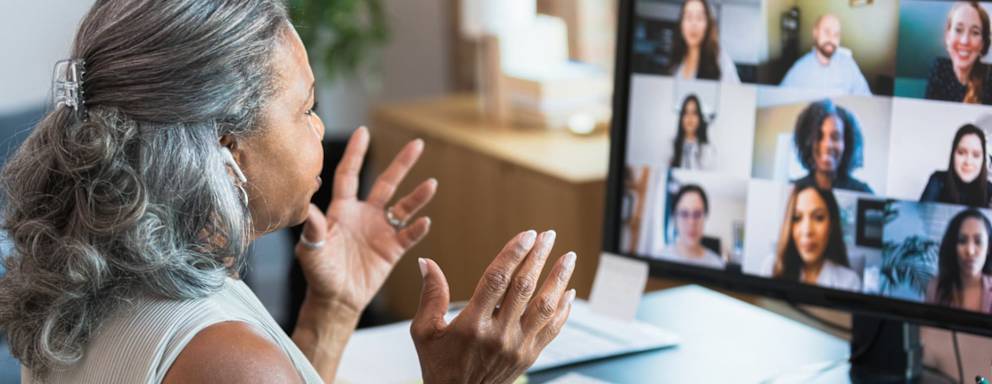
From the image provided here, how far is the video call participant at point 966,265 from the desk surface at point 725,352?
0.70ft

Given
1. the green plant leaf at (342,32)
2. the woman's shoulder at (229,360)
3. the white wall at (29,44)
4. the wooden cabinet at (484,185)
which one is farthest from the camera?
the green plant leaf at (342,32)

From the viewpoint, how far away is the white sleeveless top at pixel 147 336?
0.96m

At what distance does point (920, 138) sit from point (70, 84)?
0.83m

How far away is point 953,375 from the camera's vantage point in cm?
135

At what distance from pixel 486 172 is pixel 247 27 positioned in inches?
76.3

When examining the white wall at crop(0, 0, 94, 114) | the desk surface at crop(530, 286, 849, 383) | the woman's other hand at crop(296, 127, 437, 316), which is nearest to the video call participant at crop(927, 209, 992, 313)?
the desk surface at crop(530, 286, 849, 383)

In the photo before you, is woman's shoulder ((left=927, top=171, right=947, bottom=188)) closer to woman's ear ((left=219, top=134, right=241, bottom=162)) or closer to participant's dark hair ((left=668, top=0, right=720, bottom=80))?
participant's dark hair ((left=668, top=0, right=720, bottom=80))

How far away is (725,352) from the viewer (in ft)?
4.88

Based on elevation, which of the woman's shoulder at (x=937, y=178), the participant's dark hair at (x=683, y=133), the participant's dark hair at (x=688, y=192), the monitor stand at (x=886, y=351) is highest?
the participant's dark hair at (x=683, y=133)

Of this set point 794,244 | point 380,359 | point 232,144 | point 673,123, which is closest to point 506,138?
point 380,359

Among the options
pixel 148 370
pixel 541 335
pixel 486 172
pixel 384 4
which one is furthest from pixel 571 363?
pixel 384 4

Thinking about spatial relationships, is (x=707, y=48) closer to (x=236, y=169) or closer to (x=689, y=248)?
(x=689, y=248)

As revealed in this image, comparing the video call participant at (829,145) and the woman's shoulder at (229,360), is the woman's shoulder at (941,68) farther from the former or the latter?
the woman's shoulder at (229,360)

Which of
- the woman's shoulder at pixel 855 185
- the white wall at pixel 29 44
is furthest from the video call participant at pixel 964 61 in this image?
the white wall at pixel 29 44
